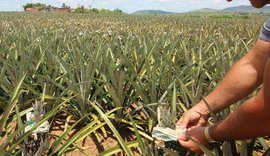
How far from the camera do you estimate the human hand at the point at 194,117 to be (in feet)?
4.81

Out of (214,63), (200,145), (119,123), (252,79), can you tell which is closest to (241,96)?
(252,79)

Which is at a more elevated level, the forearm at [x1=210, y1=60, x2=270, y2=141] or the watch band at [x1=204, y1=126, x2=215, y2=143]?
the forearm at [x1=210, y1=60, x2=270, y2=141]

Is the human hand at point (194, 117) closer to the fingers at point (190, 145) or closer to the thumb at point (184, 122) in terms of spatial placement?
the thumb at point (184, 122)

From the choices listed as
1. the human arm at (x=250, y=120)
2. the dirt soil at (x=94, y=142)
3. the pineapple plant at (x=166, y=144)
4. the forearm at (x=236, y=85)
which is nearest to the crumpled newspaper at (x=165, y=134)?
the pineapple plant at (x=166, y=144)

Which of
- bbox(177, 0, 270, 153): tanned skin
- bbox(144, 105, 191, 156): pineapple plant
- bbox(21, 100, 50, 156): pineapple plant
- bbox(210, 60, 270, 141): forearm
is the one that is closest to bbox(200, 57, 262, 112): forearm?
bbox(177, 0, 270, 153): tanned skin

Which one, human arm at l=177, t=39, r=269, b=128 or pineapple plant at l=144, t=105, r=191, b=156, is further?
human arm at l=177, t=39, r=269, b=128

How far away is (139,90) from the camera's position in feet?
7.44

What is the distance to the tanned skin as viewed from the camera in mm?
947

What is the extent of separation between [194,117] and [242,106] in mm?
490

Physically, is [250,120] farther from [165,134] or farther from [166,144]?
[166,144]

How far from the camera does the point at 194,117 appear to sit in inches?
58.6

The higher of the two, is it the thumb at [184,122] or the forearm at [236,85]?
the forearm at [236,85]

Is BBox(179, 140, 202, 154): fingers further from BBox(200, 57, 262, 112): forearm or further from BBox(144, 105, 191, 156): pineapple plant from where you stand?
BBox(200, 57, 262, 112): forearm

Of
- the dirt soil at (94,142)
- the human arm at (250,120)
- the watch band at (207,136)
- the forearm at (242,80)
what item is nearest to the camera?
the human arm at (250,120)
